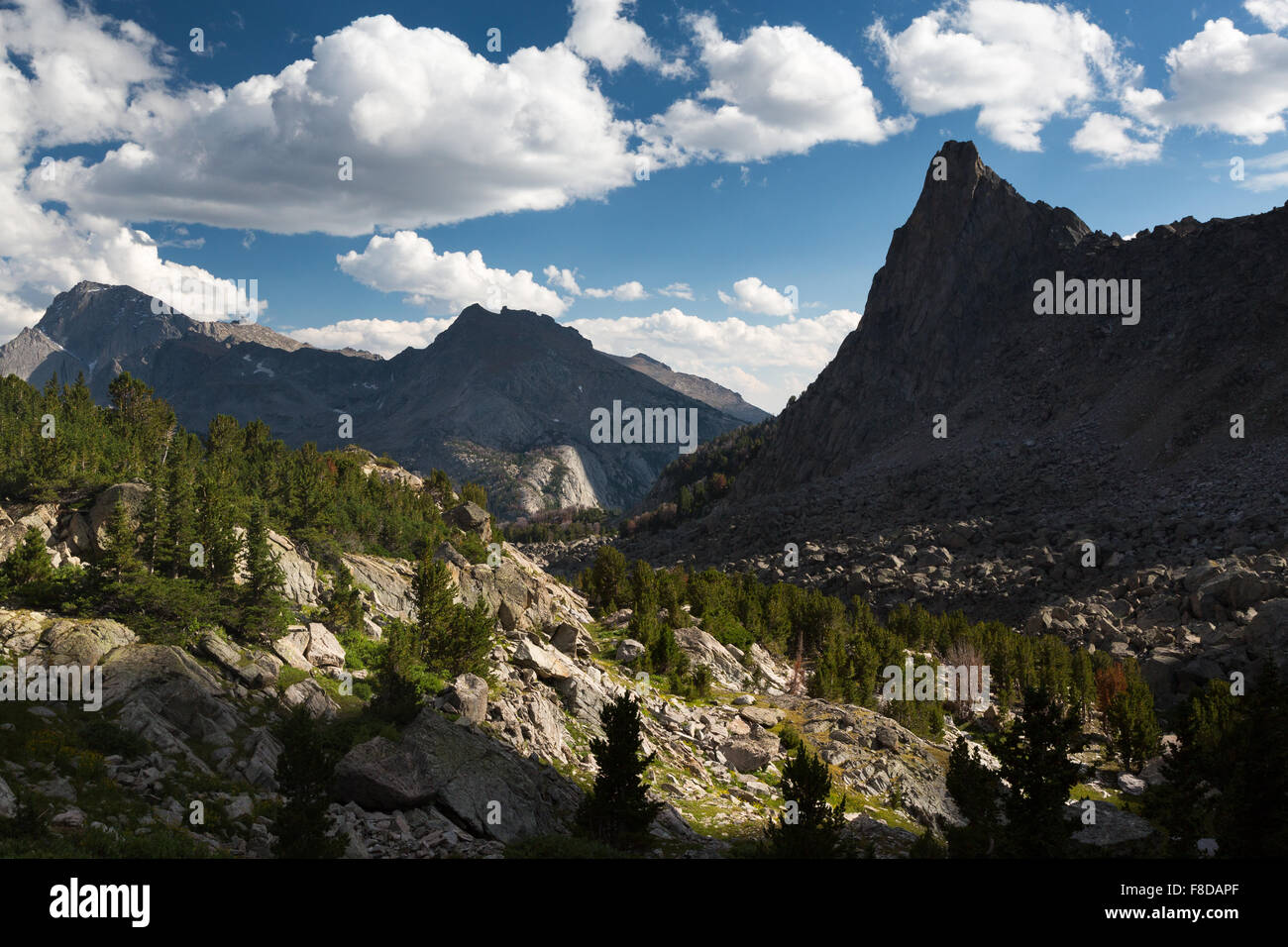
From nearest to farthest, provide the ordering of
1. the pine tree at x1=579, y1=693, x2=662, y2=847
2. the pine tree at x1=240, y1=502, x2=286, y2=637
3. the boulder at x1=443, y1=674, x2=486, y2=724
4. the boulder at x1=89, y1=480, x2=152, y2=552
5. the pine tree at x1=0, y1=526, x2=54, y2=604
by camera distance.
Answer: the pine tree at x1=579, y1=693, x2=662, y2=847
the pine tree at x1=0, y1=526, x2=54, y2=604
the boulder at x1=443, y1=674, x2=486, y2=724
the pine tree at x1=240, y1=502, x2=286, y2=637
the boulder at x1=89, y1=480, x2=152, y2=552

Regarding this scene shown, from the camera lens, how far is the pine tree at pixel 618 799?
1004 inches

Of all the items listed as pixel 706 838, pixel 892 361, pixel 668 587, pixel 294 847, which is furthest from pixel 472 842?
pixel 892 361

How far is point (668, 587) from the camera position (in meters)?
70.7

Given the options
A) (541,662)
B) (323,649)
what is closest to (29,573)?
(323,649)

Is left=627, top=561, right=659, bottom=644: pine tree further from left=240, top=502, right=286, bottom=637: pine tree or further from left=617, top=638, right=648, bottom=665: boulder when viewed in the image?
left=240, top=502, right=286, bottom=637: pine tree

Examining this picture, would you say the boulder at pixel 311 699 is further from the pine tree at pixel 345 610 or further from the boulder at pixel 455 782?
the pine tree at pixel 345 610

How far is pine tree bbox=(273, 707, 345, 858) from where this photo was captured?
17.8 meters

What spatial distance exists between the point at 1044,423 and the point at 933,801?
398ft

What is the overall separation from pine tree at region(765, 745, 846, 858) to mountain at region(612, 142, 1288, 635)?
227 ft

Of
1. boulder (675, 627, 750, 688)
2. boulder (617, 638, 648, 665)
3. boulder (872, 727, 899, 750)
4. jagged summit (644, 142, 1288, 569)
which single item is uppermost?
jagged summit (644, 142, 1288, 569)

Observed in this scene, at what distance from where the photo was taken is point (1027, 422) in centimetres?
14175

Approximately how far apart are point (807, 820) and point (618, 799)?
6817 mm

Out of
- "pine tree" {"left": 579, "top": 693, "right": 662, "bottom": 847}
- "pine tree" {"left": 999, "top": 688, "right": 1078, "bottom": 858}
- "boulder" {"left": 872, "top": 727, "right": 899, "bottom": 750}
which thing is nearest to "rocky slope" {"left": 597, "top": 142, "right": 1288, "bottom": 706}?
"boulder" {"left": 872, "top": 727, "right": 899, "bottom": 750}
